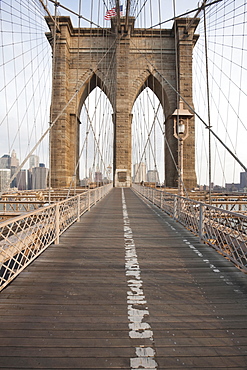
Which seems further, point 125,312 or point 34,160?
point 34,160

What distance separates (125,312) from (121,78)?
2503 cm

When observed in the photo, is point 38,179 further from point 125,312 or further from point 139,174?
point 125,312

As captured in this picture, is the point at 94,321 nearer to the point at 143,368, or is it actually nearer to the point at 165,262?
the point at 143,368

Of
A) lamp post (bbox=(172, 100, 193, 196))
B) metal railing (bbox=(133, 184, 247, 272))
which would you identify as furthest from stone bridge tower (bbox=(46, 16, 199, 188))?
metal railing (bbox=(133, 184, 247, 272))

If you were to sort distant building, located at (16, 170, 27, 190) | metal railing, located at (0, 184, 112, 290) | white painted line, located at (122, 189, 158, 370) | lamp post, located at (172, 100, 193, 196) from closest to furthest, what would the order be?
white painted line, located at (122, 189, 158, 370) → metal railing, located at (0, 184, 112, 290) → lamp post, located at (172, 100, 193, 196) → distant building, located at (16, 170, 27, 190)

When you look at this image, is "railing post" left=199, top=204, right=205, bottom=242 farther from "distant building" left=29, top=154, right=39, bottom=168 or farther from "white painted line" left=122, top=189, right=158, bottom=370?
"distant building" left=29, top=154, right=39, bottom=168

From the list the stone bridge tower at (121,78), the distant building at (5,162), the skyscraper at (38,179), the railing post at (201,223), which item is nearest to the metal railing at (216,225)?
the railing post at (201,223)

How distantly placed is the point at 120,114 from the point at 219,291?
2330cm

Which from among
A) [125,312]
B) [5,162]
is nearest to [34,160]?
[5,162]

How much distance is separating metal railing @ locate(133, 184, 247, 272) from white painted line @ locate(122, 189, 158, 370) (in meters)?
1.36

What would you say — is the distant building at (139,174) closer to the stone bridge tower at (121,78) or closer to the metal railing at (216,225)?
the stone bridge tower at (121,78)

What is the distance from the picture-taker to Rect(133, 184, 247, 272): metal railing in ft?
11.6

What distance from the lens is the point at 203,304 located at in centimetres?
243

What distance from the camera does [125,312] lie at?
2264 mm
